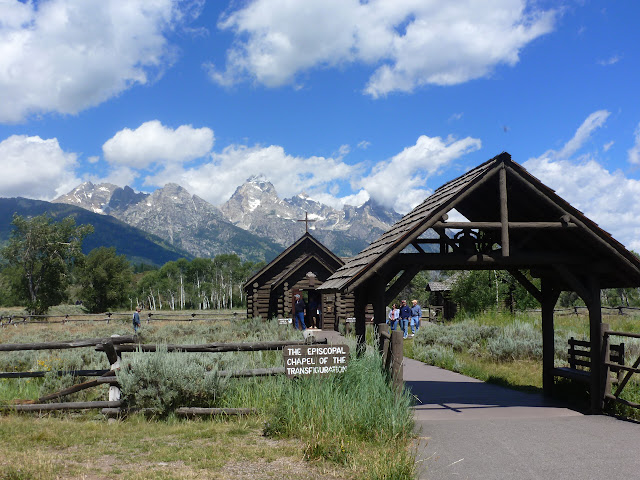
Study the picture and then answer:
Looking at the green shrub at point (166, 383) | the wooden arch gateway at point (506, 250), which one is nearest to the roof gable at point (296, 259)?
the wooden arch gateway at point (506, 250)

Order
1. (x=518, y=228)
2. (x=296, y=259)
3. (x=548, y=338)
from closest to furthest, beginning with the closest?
(x=518, y=228), (x=548, y=338), (x=296, y=259)

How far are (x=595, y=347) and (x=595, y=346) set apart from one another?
2cm

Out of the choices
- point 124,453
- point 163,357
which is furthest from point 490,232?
point 124,453

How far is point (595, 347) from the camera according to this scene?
905 centimetres

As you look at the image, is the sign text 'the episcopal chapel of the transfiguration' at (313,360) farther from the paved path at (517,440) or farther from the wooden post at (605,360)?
the wooden post at (605,360)

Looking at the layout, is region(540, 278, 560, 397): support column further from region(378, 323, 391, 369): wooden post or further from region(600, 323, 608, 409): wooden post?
region(378, 323, 391, 369): wooden post

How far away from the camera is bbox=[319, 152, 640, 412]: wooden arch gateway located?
8609 millimetres

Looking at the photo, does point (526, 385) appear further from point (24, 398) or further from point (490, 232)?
point (24, 398)

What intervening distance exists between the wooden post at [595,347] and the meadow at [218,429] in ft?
12.0

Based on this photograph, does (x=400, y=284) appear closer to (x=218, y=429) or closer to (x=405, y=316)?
(x=218, y=429)

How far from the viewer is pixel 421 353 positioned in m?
17.2

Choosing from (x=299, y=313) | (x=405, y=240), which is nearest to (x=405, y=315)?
(x=299, y=313)

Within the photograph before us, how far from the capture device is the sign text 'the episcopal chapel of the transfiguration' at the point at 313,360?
8.08 meters

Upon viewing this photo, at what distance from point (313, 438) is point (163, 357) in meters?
3.27
